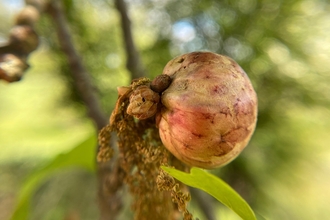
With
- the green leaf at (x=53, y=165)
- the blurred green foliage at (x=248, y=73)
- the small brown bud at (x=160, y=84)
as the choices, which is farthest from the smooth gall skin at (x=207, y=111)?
the blurred green foliage at (x=248, y=73)

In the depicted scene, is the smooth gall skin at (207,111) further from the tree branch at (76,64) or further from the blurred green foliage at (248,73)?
the blurred green foliage at (248,73)

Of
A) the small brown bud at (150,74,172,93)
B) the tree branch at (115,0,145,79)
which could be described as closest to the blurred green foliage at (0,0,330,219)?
the tree branch at (115,0,145,79)

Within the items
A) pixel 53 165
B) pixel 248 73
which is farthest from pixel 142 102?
pixel 248 73

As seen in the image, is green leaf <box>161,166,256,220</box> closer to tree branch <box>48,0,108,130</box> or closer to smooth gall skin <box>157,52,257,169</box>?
smooth gall skin <box>157,52,257,169</box>

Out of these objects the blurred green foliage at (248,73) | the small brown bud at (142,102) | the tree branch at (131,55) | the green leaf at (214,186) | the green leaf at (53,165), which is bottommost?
the blurred green foliage at (248,73)

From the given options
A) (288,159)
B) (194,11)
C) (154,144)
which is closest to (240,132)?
(154,144)
